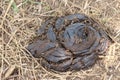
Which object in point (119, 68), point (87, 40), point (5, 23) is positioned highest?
point (5, 23)

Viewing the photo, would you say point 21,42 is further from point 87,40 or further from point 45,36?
point 87,40

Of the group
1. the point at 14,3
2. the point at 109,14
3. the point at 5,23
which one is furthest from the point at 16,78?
the point at 109,14

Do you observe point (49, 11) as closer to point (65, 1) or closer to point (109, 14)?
point (65, 1)

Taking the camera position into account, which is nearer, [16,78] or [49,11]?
[16,78]

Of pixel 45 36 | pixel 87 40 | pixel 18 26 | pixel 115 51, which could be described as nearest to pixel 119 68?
pixel 115 51

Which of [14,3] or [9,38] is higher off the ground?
[14,3]

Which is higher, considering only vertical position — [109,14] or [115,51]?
[109,14]
